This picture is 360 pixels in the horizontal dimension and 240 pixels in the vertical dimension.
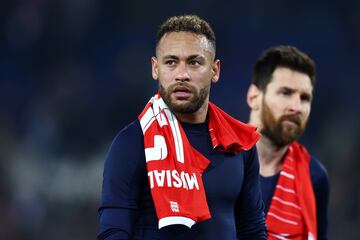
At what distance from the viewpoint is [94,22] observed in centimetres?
895

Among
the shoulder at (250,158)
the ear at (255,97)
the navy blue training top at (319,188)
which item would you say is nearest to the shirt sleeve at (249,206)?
the shoulder at (250,158)

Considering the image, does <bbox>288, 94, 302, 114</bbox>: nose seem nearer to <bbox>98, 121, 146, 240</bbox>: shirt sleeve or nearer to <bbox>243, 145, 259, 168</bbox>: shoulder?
<bbox>243, 145, 259, 168</bbox>: shoulder

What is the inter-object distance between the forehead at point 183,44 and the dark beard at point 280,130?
1.21 m

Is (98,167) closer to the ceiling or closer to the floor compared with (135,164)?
closer to the ceiling

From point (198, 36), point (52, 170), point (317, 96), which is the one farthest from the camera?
point (317, 96)

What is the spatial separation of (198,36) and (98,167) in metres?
5.31

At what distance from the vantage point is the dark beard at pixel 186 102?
271 cm

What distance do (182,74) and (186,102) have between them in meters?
0.10

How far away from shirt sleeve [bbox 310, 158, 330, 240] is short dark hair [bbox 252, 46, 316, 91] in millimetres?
457

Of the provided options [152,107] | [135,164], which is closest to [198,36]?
[152,107]

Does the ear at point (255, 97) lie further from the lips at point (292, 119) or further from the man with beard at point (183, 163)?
the man with beard at point (183, 163)

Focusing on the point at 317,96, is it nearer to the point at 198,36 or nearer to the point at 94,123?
the point at 94,123

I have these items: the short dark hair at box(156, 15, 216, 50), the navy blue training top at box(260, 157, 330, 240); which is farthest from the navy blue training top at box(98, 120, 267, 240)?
the navy blue training top at box(260, 157, 330, 240)

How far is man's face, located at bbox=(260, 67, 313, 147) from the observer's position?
154 inches
